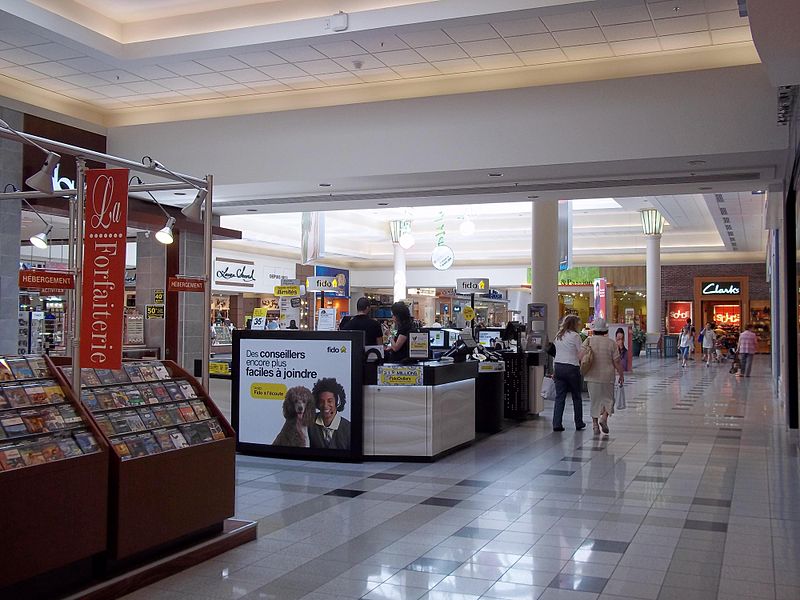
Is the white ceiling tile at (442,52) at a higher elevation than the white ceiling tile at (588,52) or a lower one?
lower

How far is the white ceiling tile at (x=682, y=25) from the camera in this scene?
681 centimetres

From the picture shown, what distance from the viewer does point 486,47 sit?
24.9 feet

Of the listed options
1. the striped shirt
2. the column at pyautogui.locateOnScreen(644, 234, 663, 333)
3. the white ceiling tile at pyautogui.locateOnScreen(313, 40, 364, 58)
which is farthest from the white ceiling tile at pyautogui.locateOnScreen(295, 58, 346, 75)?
the column at pyautogui.locateOnScreen(644, 234, 663, 333)

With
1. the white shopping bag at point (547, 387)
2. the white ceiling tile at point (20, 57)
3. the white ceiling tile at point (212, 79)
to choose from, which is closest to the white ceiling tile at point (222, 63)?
the white ceiling tile at point (212, 79)

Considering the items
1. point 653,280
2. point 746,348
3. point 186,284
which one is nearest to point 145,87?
point 186,284

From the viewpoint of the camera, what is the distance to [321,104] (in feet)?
30.2

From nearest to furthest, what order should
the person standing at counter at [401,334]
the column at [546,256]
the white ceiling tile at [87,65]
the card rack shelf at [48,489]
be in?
the card rack shelf at [48,489]
the white ceiling tile at [87,65]
the person standing at counter at [401,334]
the column at [546,256]

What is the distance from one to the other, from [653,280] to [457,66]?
17.4 metres

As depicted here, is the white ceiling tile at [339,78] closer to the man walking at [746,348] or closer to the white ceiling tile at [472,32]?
the white ceiling tile at [472,32]

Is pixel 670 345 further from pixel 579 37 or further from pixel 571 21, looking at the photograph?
pixel 571 21

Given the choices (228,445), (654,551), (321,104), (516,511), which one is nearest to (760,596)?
(654,551)

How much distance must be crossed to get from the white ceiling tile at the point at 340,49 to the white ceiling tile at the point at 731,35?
3333 mm

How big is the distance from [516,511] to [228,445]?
212 centimetres

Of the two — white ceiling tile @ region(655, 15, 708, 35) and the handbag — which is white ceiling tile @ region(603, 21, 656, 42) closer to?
white ceiling tile @ region(655, 15, 708, 35)
